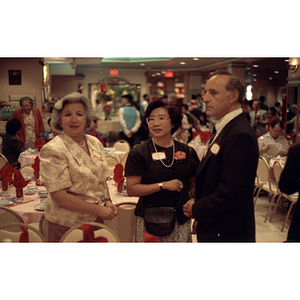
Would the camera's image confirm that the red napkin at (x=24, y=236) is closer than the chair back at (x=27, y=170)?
Yes

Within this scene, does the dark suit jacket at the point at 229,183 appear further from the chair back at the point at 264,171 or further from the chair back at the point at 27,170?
the chair back at the point at 27,170

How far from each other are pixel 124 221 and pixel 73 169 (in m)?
0.58

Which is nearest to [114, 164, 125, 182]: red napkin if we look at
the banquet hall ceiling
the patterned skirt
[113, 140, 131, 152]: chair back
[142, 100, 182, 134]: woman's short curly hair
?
[113, 140, 131, 152]: chair back

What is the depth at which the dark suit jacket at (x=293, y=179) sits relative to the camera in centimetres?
258

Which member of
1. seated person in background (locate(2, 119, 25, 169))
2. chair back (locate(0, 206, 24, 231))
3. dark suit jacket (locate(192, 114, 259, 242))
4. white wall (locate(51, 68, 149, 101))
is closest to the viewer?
dark suit jacket (locate(192, 114, 259, 242))

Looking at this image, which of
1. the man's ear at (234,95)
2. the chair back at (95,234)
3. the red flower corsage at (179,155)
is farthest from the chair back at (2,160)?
the man's ear at (234,95)

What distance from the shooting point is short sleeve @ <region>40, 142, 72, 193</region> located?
245 cm

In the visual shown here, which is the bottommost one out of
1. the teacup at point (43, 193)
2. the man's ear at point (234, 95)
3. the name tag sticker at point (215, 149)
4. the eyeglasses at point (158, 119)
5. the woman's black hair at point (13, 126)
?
the teacup at point (43, 193)

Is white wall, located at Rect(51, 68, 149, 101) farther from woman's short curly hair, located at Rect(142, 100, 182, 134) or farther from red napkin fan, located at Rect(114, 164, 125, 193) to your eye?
red napkin fan, located at Rect(114, 164, 125, 193)

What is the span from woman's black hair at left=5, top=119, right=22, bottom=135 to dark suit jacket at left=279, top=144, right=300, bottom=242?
2.10 metres

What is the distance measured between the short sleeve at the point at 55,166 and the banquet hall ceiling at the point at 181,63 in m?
0.73

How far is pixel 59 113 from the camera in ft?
8.27

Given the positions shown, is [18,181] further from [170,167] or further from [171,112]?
[171,112]

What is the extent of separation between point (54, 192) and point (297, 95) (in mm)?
2031
